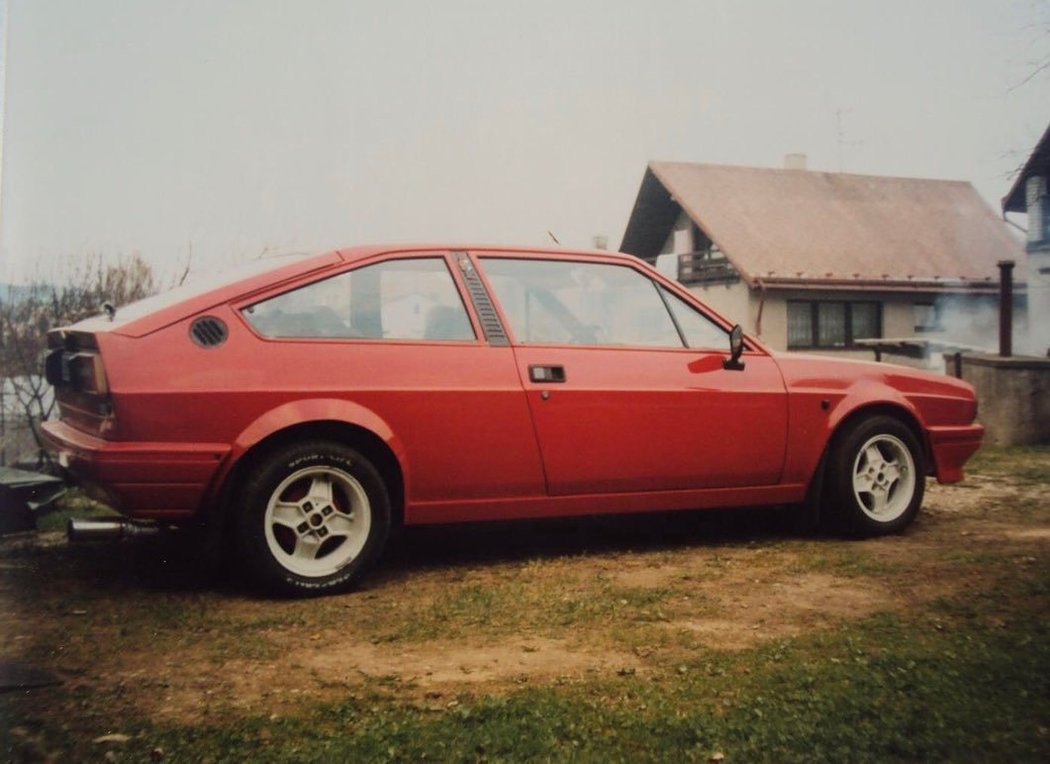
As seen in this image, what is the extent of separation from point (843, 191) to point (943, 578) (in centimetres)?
1709

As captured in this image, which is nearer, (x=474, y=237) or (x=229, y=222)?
(x=474, y=237)

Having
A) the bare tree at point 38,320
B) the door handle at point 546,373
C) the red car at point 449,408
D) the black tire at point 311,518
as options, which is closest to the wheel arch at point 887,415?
the red car at point 449,408

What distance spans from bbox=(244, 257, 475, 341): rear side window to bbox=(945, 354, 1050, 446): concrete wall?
7958mm

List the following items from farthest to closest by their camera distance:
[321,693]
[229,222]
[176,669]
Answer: [229,222] < [176,669] < [321,693]

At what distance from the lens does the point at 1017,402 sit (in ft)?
33.0

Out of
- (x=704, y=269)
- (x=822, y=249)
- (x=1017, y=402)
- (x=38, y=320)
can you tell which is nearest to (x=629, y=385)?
(x=38, y=320)

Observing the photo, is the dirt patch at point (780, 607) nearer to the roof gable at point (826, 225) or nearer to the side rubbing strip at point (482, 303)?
the side rubbing strip at point (482, 303)

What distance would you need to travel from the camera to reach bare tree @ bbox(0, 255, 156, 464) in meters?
5.41

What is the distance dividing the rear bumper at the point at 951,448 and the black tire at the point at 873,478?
124 mm

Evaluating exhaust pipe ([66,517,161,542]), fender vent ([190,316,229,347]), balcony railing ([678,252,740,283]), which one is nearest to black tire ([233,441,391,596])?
exhaust pipe ([66,517,161,542])

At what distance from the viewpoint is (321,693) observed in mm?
2697

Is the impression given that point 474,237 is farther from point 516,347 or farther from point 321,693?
point 321,693

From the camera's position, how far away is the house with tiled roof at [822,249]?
58.7 ft

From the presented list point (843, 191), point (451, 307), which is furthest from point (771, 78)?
point (843, 191)
